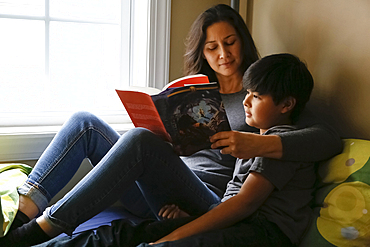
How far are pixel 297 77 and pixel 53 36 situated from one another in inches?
59.3

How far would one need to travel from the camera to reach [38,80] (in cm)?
210

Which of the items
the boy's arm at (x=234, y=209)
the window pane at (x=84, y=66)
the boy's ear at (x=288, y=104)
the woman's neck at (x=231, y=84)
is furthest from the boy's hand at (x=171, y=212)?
the window pane at (x=84, y=66)

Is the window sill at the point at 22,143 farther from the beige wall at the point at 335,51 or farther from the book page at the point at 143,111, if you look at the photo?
the beige wall at the point at 335,51

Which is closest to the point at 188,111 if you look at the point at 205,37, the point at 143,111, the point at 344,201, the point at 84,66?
the point at 143,111

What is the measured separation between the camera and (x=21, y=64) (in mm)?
2061

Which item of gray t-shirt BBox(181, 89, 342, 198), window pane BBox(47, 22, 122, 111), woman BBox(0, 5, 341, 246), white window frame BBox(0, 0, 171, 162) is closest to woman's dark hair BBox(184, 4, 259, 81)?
woman BBox(0, 5, 341, 246)

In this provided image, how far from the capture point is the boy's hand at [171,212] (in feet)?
4.07

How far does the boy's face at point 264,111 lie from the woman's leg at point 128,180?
31cm

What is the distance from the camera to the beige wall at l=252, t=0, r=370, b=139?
4.18 feet

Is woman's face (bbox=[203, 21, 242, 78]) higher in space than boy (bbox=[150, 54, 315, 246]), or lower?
higher

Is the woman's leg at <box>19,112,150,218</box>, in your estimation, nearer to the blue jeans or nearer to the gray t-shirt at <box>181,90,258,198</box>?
the blue jeans

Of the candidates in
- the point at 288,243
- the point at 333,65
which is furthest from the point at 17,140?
the point at 333,65

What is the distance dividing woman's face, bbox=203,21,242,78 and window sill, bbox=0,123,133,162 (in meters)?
0.89

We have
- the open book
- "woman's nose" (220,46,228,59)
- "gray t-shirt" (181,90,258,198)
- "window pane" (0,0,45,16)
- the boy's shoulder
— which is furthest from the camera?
"window pane" (0,0,45,16)
